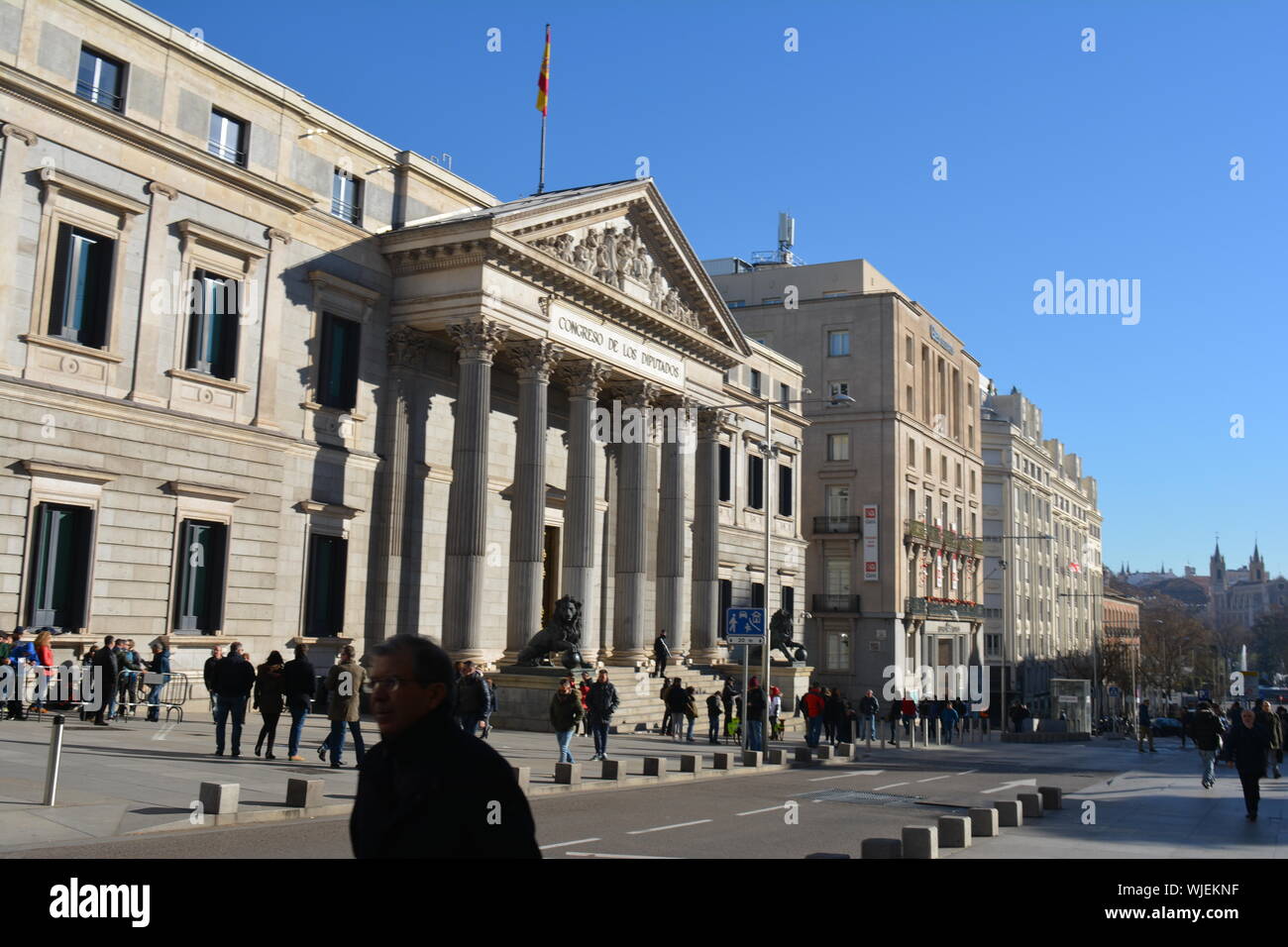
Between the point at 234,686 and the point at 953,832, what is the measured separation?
38.4 ft

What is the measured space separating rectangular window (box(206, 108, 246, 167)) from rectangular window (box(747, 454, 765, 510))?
29.2m

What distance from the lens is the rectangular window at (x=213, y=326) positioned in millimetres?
28219

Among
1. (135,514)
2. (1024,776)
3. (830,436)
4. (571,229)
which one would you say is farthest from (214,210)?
(830,436)

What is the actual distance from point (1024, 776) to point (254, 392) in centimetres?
2145

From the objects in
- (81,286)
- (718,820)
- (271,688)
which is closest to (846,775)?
(718,820)

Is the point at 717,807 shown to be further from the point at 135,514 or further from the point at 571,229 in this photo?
the point at 571,229

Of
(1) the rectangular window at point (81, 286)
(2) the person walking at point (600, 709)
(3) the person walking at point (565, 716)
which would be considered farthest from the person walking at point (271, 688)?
(1) the rectangular window at point (81, 286)

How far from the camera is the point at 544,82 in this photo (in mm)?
38531

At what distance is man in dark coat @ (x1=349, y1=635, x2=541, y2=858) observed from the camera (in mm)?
3553

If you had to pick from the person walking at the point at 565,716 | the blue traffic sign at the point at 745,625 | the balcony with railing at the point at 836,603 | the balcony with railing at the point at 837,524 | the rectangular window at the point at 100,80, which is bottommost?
the person walking at the point at 565,716

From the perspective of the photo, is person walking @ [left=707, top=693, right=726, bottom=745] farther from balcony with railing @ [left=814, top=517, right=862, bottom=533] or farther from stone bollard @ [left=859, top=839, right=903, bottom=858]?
balcony with railing @ [left=814, top=517, right=862, bottom=533]

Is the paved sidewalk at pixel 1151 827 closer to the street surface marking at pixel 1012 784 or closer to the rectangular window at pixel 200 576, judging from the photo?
the street surface marking at pixel 1012 784

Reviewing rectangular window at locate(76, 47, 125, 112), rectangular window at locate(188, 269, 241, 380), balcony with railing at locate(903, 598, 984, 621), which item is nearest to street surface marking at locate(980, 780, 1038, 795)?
rectangular window at locate(188, 269, 241, 380)

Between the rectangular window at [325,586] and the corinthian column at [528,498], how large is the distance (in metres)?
4.90
